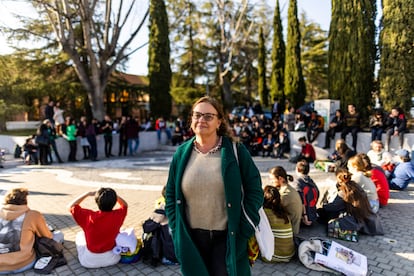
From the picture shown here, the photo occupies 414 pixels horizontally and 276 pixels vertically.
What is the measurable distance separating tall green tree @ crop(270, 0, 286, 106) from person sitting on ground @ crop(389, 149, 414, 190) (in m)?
15.8

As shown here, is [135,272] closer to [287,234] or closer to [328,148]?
[287,234]

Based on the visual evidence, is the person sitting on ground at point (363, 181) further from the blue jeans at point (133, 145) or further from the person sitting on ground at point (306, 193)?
the blue jeans at point (133, 145)

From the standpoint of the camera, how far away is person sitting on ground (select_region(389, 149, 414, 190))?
6.62 metres

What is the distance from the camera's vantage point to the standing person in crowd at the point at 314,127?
11.9 metres

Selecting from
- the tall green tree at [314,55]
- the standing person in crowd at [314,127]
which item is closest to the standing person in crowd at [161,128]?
the standing person in crowd at [314,127]

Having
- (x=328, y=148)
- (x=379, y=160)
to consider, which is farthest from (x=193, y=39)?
(x=379, y=160)

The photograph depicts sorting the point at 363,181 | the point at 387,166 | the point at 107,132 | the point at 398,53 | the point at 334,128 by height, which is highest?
the point at 398,53

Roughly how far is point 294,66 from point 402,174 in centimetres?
1481

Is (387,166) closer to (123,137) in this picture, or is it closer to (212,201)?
(212,201)

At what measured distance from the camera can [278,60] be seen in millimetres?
23031

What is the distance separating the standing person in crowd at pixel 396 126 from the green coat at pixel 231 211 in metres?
10.2

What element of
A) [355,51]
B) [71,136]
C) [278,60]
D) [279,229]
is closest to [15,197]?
[279,229]

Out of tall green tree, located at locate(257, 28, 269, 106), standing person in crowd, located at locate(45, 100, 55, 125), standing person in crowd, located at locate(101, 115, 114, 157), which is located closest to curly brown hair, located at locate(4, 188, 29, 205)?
standing person in crowd, located at locate(101, 115, 114, 157)

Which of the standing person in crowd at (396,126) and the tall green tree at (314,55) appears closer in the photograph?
the standing person in crowd at (396,126)
